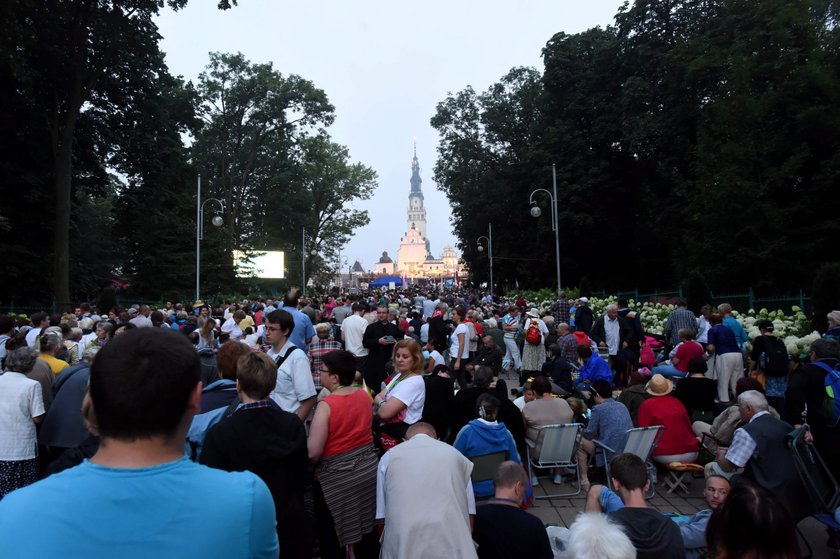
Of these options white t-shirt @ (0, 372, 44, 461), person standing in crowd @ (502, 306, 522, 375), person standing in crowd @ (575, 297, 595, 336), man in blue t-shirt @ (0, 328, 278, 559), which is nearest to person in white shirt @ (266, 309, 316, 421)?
white t-shirt @ (0, 372, 44, 461)

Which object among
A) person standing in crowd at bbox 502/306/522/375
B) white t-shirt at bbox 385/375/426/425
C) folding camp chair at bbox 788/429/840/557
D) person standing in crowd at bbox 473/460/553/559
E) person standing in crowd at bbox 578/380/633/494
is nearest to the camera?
person standing in crowd at bbox 473/460/553/559

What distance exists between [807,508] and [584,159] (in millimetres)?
32869

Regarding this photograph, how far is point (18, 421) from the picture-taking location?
4750mm

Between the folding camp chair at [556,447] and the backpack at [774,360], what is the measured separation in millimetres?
3641

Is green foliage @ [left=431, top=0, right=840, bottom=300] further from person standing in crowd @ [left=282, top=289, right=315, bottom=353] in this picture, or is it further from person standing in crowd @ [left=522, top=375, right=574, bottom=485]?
person standing in crowd @ [left=282, top=289, right=315, bottom=353]

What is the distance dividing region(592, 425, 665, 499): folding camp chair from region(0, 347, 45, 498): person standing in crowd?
17.3 feet

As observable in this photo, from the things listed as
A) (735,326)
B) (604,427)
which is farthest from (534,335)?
(604,427)

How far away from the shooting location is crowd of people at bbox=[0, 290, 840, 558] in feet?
4.57

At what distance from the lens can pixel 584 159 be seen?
35750mm

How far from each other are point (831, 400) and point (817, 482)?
953mm

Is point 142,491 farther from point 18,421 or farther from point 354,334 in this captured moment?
point 354,334

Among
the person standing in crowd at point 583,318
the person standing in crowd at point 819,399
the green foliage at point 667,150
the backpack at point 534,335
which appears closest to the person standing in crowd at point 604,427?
the person standing in crowd at point 819,399

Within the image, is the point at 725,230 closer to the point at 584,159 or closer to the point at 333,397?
the point at 584,159

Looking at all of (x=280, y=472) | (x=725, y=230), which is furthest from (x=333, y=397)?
(x=725, y=230)
